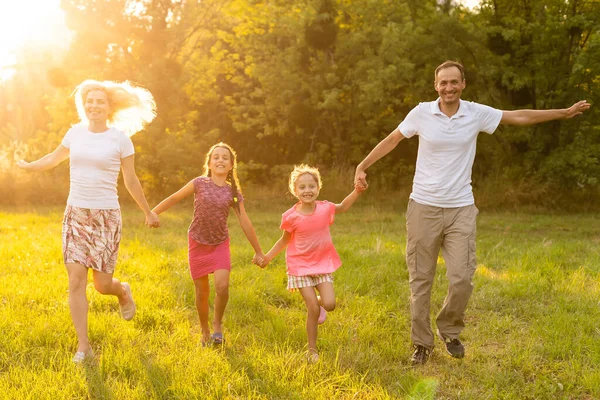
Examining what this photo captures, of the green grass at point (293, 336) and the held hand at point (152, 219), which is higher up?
the held hand at point (152, 219)

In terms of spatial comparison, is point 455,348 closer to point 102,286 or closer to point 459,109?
point 459,109

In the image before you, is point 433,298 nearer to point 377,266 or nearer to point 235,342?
point 377,266

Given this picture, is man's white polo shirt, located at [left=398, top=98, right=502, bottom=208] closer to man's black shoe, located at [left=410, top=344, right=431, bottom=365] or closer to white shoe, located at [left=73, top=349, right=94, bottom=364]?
man's black shoe, located at [left=410, top=344, right=431, bottom=365]

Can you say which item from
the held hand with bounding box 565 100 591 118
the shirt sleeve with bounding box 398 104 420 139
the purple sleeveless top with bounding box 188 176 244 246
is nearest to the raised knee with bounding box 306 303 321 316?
the purple sleeveless top with bounding box 188 176 244 246

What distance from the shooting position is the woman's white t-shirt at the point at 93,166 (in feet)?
16.8

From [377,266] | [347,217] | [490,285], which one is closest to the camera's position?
[490,285]

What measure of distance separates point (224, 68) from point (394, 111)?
7.90 meters

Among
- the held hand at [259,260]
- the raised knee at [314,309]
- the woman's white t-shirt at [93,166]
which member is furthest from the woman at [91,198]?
the raised knee at [314,309]

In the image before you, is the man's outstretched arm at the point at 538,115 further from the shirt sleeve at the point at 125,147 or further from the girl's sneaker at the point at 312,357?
the shirt sleeve at the point at 125,147

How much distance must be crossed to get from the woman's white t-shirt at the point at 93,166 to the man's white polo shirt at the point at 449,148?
270 cm

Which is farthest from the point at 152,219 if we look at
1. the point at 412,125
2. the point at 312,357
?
the point at 412,125

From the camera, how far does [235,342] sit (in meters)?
5.59

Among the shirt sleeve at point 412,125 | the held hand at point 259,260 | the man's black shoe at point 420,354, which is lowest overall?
the man's black shoe at point 420,354

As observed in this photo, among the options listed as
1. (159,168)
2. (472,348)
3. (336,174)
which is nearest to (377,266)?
(472,348)
